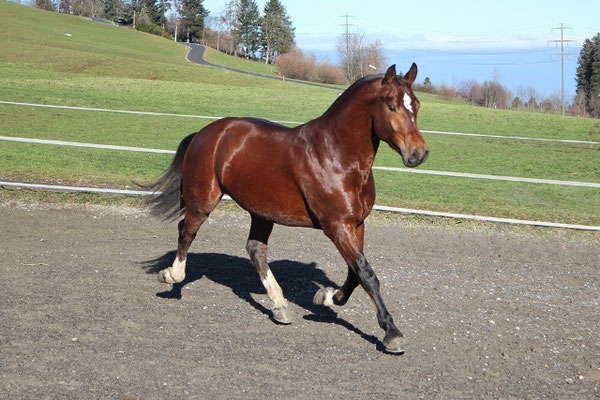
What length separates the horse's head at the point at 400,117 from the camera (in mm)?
5176

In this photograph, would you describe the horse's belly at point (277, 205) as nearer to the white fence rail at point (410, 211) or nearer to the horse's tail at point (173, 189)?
the horse's tail at point (173, 189)

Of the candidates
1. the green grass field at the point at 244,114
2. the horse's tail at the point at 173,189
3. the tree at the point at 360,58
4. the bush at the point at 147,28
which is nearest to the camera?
the horse's tail at the point at 173,189

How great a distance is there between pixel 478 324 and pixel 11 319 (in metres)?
3.81

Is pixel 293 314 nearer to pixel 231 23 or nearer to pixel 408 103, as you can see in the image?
pixel 408 103

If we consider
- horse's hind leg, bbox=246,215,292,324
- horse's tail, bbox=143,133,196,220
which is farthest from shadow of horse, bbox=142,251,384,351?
horse's tail, bbox=143,133,196,220

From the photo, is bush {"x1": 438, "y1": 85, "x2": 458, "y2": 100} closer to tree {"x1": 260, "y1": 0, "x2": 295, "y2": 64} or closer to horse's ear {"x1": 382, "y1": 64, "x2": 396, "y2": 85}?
tree {"x1": 260, "y1": 0, "x2": 295, "y2": 64}

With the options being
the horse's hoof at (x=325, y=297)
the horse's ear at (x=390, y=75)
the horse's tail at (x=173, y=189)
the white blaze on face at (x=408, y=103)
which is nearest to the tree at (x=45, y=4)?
the horse's tail at (x=173, y=189)

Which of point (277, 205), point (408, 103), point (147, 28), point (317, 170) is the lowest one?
point (277, 205)

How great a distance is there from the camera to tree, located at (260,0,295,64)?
111250 mm

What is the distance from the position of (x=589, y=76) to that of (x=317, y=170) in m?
81.6

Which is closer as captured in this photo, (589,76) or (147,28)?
(589,76)

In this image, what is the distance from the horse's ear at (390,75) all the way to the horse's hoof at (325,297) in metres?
1.97

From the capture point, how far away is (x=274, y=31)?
365 feet

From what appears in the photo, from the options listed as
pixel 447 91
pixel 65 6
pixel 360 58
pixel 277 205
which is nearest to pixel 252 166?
pixel 277 205
